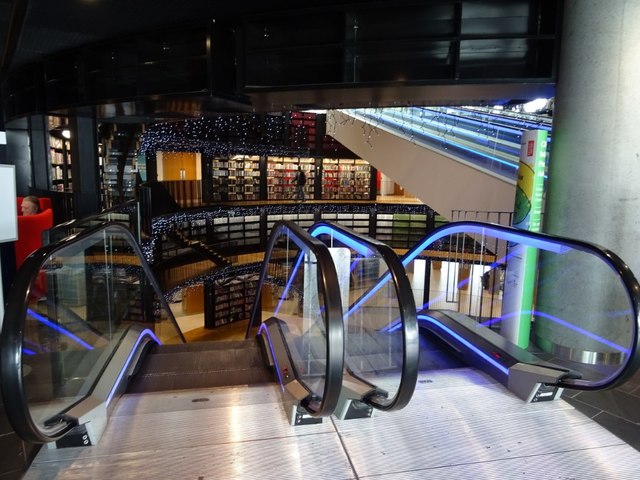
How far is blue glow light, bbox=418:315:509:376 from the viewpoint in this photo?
3.06 m

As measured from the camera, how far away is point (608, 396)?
3352 millimetres

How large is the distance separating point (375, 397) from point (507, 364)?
43.8 inches

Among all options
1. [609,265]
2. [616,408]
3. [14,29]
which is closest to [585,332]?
[616,408]

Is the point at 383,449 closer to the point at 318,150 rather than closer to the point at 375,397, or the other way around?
the point at 375,397

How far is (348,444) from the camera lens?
7.36 feet

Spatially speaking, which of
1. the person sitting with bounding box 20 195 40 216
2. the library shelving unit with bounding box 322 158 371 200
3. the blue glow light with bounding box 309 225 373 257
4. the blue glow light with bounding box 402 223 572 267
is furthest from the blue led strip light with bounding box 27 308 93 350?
the library shelving unit with bounding box 322 158 371 200

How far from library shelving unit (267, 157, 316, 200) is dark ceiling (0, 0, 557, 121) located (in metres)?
12.3

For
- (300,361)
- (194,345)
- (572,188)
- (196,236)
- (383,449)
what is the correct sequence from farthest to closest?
(196,236) < (194,345) < (572,188) < (300,361) < (383,449)

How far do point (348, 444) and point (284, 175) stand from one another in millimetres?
17252

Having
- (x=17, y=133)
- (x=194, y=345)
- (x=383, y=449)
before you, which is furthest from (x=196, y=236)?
(x=383, y=449)

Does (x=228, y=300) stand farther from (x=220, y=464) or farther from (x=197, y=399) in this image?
(x=220, y=464)

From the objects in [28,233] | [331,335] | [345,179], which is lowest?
[28,233]

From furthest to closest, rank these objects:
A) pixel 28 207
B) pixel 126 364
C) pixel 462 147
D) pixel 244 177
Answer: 1. pixel 244 177
2. pixel 462 147
3. pixel 28 207
4. pixel 126 364

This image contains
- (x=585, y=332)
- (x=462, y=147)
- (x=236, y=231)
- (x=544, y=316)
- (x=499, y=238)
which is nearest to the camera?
(x=499, y=238)
